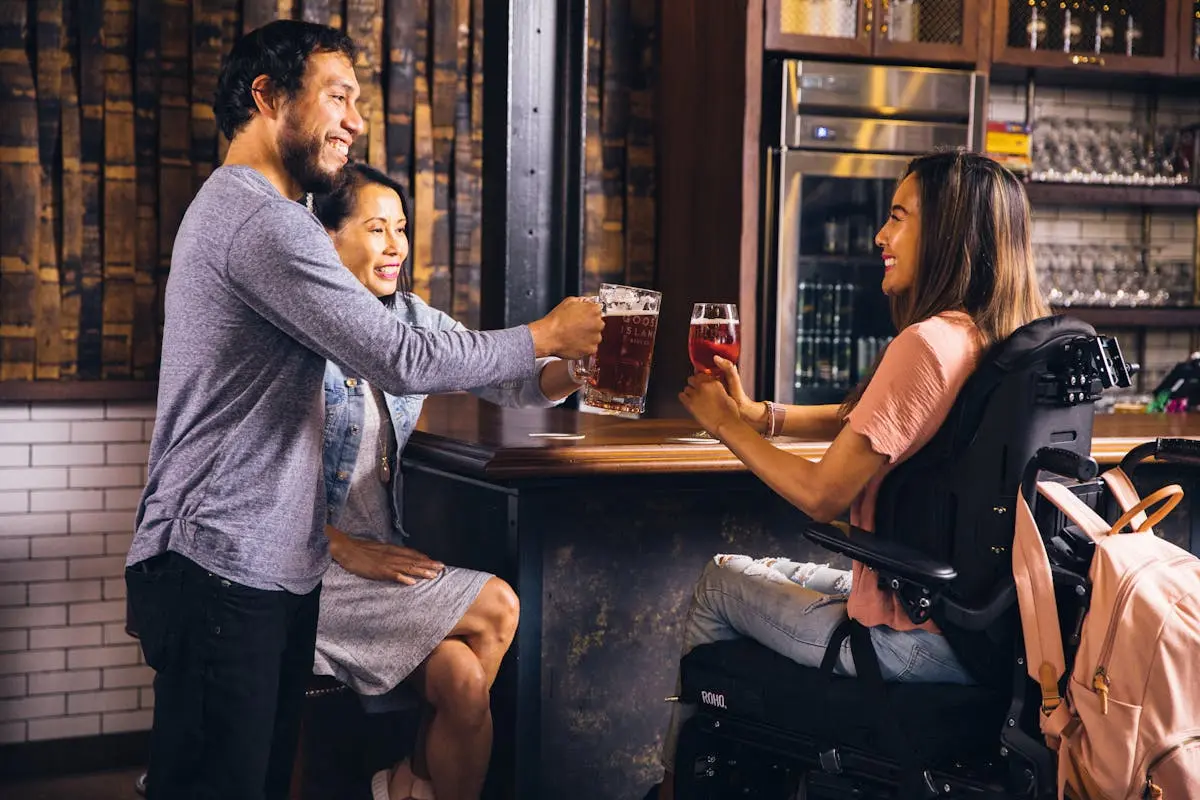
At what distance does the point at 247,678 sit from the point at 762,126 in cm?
328

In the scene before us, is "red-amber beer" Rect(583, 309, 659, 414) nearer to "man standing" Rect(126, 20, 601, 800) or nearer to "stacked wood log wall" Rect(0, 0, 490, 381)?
"man standing" Rect(126, 20, 601, 800)

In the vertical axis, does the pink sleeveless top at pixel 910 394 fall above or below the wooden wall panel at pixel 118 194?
below

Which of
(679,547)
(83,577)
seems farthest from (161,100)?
(679,547)

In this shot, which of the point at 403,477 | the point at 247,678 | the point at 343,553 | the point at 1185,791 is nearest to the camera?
the point at 1185,791

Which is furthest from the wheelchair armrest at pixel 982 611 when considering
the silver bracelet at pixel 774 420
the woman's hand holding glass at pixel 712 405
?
the silver bracelet at pixel 774 420

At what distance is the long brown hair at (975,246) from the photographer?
210cm

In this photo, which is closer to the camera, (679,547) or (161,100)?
(679,547)

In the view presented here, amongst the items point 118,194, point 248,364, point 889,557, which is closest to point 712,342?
point 889,557

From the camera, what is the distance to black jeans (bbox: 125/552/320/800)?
197 centimetres

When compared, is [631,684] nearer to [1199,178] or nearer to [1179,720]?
[1179,720]

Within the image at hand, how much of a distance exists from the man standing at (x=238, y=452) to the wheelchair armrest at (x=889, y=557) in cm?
63

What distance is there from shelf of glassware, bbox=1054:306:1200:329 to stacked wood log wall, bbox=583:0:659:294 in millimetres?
1711

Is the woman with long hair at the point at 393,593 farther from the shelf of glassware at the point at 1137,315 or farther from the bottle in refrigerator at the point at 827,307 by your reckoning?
the shelf of glassware at the point at 1137,315

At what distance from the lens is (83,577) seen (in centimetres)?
405
